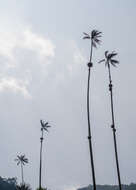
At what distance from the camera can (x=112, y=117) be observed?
53.5m

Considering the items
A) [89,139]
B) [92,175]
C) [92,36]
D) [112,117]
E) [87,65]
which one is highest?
[92,36]

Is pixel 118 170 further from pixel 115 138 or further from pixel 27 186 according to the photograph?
pixel 27 186

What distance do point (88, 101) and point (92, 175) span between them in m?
10.7

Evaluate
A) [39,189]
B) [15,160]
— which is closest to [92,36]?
[39,189]

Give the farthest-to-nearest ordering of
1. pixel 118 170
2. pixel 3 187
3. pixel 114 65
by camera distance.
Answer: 1. pixel 3 187
2. pixel 114 65
3. pixel 118 170

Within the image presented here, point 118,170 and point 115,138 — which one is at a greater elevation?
point 115,138

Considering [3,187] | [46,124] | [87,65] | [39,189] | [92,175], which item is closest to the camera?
[92,175]

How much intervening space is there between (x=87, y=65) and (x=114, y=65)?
21.0 ft

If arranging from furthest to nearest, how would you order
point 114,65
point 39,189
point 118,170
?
1. point 39,189
2. point 114,65
3. point 118,170

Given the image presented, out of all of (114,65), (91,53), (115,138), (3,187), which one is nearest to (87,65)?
(91,53)

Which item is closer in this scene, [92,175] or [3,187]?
[92,175]

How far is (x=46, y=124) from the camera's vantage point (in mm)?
93875

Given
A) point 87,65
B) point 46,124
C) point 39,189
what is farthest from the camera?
point 46,124

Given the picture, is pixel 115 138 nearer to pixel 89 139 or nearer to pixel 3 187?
pixel 89 139
